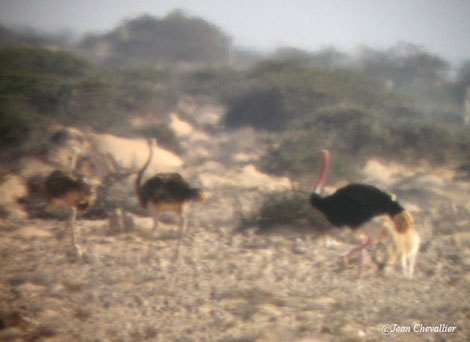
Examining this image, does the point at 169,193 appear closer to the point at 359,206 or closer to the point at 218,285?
the point at 218,285

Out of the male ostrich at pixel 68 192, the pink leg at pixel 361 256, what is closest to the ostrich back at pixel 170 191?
the male ostrich at pixel 68 192

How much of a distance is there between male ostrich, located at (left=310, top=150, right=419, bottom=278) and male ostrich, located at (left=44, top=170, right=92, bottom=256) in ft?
9.14

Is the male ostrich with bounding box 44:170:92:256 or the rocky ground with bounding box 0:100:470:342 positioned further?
the male ostrich with bounding box 44:170:92:256

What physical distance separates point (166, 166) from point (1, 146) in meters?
3.24

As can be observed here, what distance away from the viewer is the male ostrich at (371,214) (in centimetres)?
427

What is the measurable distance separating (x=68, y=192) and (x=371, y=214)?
3.41m

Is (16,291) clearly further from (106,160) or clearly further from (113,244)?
(106,160)

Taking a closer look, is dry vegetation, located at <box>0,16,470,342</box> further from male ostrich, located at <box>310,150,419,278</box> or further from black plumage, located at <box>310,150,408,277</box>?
black plumage, located at <box>310,150,408,277</box>

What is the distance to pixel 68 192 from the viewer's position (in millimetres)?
4762

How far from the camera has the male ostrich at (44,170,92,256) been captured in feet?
15.6

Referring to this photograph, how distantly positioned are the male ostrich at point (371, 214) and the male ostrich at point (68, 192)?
110 inches

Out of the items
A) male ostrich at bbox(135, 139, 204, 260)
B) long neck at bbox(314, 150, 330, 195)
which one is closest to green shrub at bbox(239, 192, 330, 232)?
long neck at bbox(314, 150, 330, 195)

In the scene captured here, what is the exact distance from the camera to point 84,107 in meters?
10.3

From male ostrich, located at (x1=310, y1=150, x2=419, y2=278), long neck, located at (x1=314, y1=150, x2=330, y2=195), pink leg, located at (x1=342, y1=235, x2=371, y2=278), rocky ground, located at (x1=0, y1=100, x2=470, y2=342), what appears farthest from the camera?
long neck, located at (x1=314, y1=150, x2=330, y2=195)
